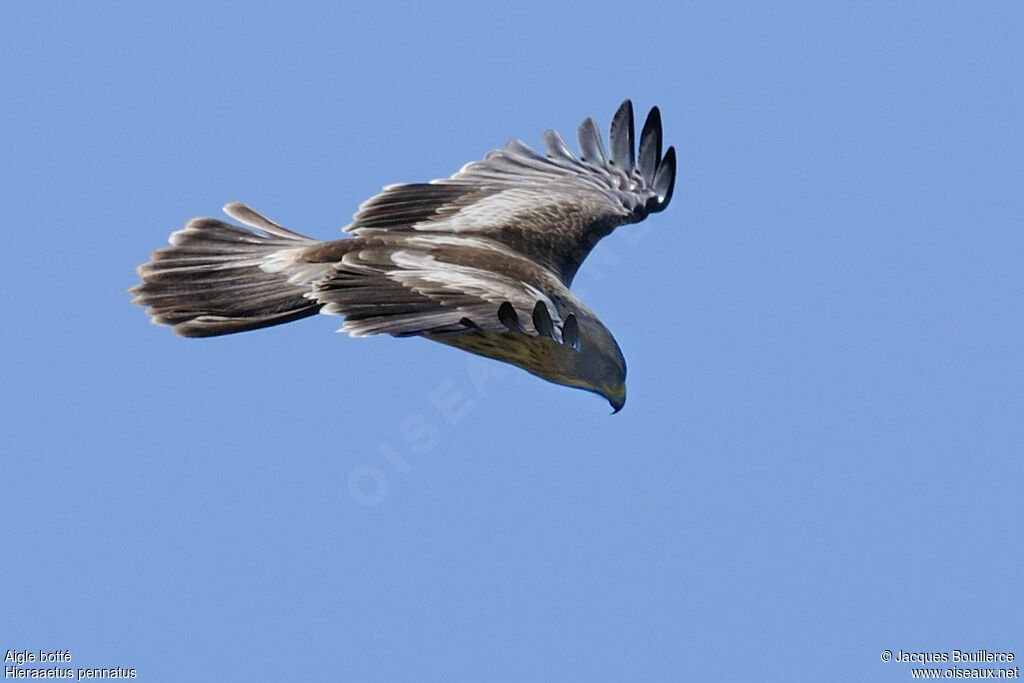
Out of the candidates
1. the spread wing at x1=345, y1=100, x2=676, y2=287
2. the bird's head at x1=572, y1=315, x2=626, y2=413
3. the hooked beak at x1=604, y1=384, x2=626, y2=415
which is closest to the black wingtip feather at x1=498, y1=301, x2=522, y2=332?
the bird's head at x1=572, y1=315, x2=626, y2=413

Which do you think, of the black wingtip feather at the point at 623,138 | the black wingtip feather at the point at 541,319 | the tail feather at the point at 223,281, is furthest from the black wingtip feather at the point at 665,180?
the black wingtip feather at the point at 541,319

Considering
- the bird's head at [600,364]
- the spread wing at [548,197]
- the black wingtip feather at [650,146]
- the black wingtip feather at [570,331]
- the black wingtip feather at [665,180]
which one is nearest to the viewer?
the black wingtip feather at [570,331]

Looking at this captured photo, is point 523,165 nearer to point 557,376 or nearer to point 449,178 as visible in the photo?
point 449,178

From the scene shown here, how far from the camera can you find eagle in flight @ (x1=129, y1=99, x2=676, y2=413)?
7.69m

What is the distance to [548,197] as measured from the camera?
9.97 meters

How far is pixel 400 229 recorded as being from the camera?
365 inches

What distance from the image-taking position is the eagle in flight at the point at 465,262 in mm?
7688

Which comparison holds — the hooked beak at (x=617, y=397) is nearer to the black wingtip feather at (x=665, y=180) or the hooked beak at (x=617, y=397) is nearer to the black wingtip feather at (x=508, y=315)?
the black wingtip feather at (x=508, y=315)

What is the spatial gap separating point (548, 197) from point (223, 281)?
2.11 m

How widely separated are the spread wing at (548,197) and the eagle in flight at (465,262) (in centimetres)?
1

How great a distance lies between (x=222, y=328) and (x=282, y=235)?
1092mm

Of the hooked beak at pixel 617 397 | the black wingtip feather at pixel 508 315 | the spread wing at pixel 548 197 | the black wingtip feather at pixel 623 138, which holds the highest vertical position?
the black wingtip feather at pixel 623 138

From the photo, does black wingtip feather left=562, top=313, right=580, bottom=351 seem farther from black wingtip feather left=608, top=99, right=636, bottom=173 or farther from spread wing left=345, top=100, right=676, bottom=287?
black wingtip feather left=608, top=99, right=636, bottom=173

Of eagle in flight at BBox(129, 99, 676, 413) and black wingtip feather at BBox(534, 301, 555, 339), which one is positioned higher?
eagle in flight at BBox(129, 99, 676, 413)
